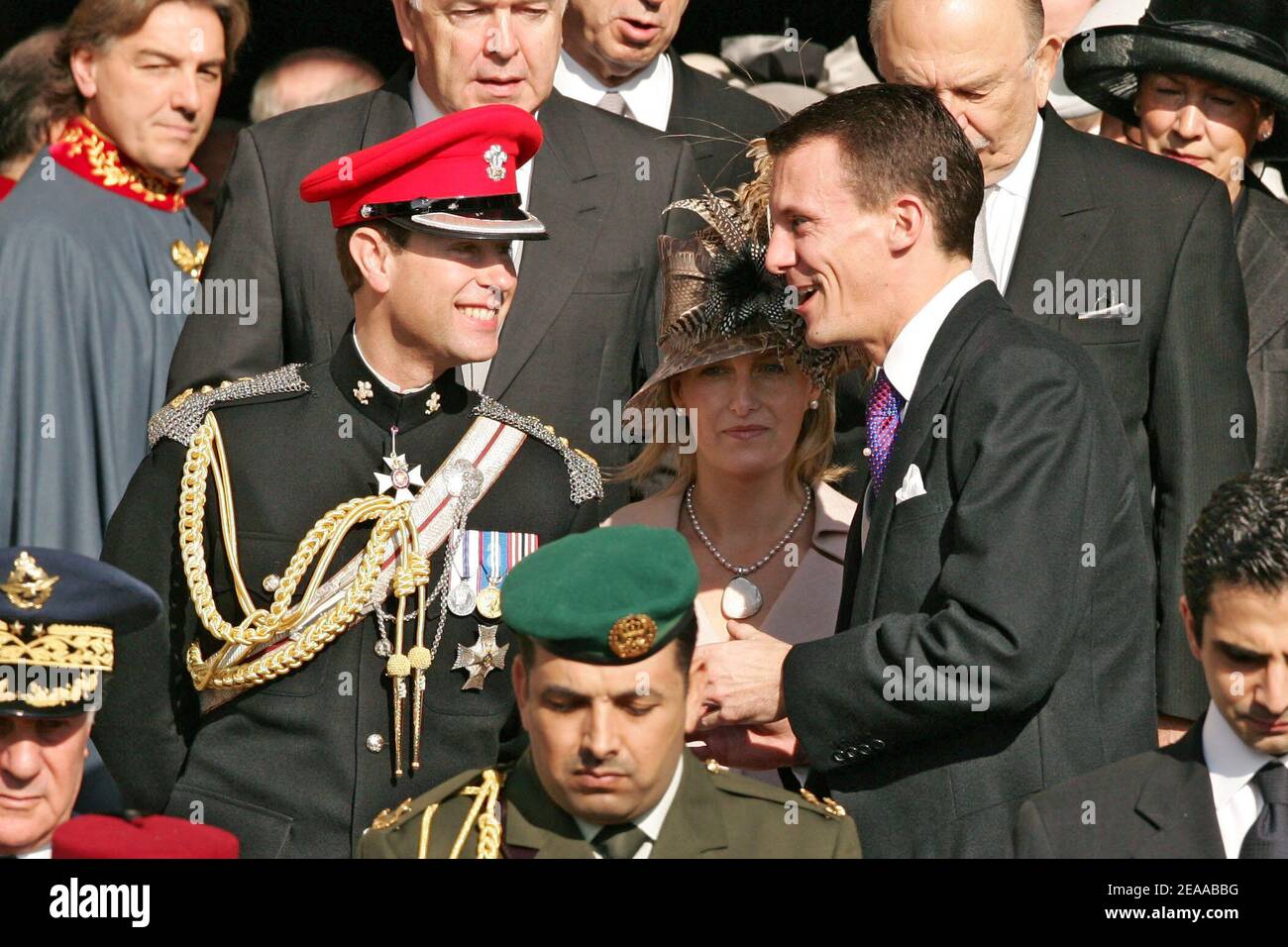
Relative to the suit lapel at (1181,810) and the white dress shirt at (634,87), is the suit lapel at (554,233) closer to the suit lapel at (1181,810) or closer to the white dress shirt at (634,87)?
the white dress shirt at (634,87)

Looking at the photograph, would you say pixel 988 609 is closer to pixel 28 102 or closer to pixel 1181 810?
pixel 1181 810

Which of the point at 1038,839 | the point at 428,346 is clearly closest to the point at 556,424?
the point at 428,346

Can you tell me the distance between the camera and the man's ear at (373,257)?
5145 mm

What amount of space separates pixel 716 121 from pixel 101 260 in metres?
1.60

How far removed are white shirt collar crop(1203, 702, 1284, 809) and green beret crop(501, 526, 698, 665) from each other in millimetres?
1015

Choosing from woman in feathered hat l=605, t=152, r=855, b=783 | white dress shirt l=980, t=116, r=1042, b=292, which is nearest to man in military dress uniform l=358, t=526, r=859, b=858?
woman in feathered hat l=605, t=152, r=855, b=783

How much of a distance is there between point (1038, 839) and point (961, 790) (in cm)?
20

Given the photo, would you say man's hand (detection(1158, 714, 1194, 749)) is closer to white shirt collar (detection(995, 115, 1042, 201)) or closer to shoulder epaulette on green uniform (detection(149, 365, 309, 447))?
white shirt collar (detection(995, 115, 1042, 201))

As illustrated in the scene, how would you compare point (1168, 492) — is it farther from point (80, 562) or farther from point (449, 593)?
point (80, 562)

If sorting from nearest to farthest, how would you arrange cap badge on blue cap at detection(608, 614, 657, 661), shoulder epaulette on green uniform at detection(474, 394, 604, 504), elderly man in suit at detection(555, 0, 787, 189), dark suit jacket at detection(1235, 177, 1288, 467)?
cap badge on blue cap at detection(608, 614, 657, 661) < shoulder epaulette on green uniform at detection(474, 394, 604, 504) < dark suit jacket at detection(1235, 177, 1288, 467) < elderly man in suit at detection(555, 0, 787, 189)

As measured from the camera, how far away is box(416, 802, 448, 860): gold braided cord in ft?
15.0

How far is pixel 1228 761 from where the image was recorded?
4.70m

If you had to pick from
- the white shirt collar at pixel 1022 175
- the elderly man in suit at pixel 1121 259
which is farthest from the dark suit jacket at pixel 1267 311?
the white shirt collar at pixel 1022 175

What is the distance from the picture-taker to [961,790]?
4.82 metres
